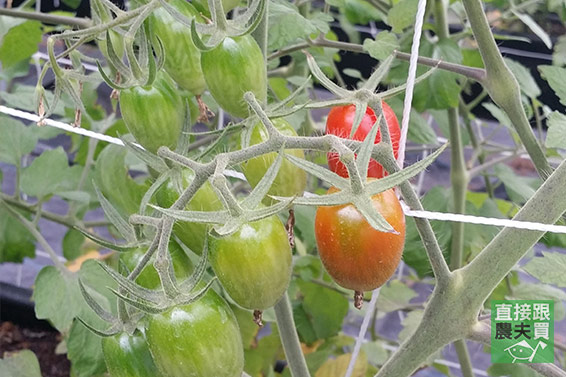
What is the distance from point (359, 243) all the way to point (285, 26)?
0.31 meters

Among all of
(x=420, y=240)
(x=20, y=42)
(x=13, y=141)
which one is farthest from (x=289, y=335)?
(x=20, y=42)

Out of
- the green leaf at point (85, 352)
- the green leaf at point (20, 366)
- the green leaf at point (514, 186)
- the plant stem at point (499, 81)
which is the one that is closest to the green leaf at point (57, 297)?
the green leaf at point (85, 352)

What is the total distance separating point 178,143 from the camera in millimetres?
A: 465

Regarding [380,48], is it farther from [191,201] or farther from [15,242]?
[15,242]

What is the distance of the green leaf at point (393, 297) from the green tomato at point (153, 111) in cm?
65

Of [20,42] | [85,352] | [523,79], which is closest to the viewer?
[85,352]

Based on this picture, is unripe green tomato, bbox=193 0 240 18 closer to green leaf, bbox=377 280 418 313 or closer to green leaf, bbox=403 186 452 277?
green leaf, bbox=403 186 452 277

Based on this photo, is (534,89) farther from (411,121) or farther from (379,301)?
(379,301)

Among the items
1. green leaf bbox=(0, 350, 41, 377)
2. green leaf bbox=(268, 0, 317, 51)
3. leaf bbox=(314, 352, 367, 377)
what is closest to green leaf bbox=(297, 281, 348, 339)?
leaf bbox=(314, 352, 367, 377)

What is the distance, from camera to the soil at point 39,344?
1.27m

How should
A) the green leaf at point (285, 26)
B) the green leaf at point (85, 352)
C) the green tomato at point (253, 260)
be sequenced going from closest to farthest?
1. the green tomato at point (253, 260)
2. the green leaf at point (285, 26)
3. the green leaf at point (85, 352)

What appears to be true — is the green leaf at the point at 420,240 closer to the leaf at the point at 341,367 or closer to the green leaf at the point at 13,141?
the leaf at the point at 341,367

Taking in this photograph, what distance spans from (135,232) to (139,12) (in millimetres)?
141

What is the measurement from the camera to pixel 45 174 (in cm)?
91
